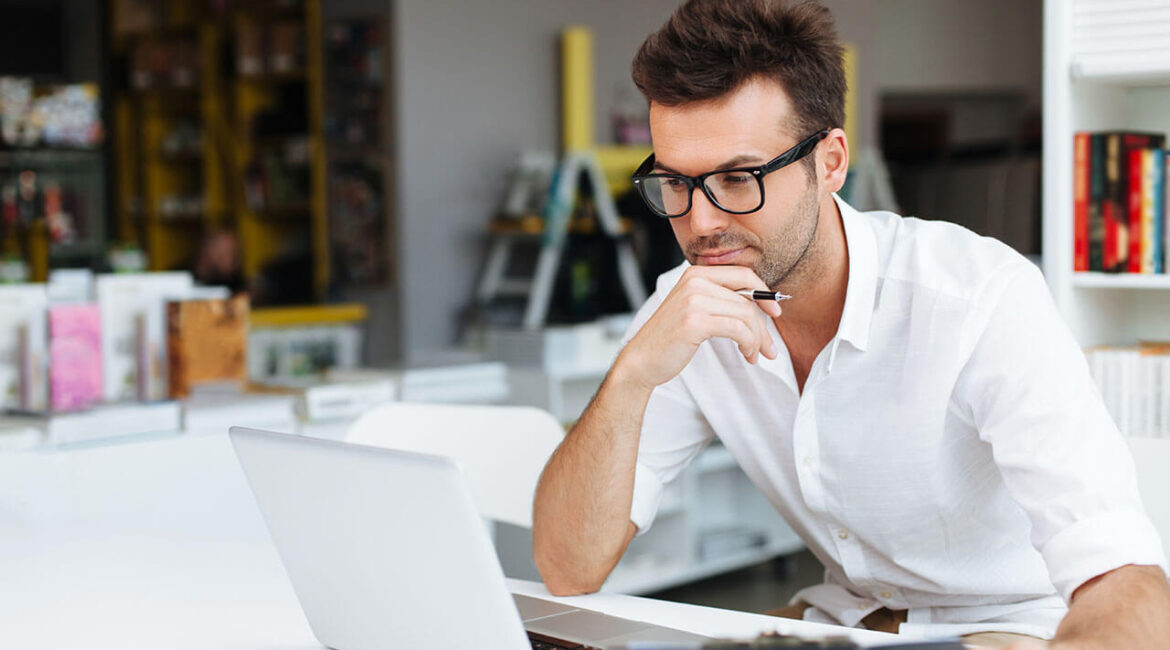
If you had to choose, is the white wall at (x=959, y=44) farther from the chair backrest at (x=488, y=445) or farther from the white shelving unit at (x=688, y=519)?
the chair backrest at (x=488, y=445)

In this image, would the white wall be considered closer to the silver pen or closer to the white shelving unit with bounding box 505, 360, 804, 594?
the white shelving unit with bounding box 505, 360, 804, 594

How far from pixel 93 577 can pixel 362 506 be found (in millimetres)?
666

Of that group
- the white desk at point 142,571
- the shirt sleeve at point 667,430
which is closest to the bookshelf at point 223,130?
the white desk at point 142,571

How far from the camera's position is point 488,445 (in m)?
1.90

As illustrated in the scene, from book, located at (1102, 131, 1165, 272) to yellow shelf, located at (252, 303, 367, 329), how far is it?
3064 mm

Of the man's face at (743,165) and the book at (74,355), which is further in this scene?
the book at (74,355)

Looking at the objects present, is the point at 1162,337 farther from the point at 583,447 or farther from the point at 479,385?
the point at 479,385

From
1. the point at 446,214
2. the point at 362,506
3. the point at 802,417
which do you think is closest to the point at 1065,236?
the point at 802,417

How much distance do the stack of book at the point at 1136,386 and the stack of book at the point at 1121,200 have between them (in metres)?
0.15

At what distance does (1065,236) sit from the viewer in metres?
2.21

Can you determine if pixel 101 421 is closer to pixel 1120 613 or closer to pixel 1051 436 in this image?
pixel 1051 436

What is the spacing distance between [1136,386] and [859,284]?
34.2 inches

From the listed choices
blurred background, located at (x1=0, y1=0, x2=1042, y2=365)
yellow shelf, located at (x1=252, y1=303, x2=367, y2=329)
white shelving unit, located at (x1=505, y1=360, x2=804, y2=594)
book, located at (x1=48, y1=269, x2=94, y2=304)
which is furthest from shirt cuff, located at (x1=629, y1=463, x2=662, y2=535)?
yellow shelf, located at (x1=252, y1=303, x2=367, y2=329)

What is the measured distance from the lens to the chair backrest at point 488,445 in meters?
1.88
